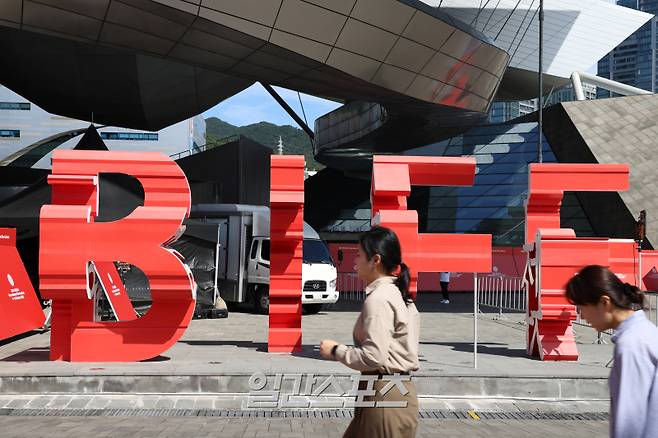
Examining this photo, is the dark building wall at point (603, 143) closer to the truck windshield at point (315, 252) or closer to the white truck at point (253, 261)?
the truck windshield at point (315, 252)

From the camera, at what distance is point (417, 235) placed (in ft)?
40.9

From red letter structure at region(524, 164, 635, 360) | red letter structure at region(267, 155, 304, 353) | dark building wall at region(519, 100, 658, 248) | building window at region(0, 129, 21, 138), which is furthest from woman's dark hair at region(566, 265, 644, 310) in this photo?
building window at region(0, 129, 21, 138)

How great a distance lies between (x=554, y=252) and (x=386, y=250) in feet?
31.1

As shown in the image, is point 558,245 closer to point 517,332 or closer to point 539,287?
point 539,287

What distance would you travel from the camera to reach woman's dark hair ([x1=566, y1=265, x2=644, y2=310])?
3314mm

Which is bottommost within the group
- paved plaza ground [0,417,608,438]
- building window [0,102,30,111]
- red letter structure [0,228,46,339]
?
paved plaza ground [0,417,608,438]

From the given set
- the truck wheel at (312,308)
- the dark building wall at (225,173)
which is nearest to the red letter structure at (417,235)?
the truck wheel at (312,308)

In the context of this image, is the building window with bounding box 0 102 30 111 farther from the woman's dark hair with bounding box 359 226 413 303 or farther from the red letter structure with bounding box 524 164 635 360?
the woman's dark hair with bounding box 359 226 413 303

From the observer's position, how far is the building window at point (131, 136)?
89250mm

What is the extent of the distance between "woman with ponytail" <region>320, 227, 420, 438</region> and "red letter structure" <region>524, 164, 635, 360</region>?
883cm

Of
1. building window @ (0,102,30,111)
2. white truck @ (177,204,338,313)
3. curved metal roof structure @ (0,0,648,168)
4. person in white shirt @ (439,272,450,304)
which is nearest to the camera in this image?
curved metal roof structure @ (0,0,648,168)

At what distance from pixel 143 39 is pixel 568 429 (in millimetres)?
17989

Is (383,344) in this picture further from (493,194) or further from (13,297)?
(493,194)

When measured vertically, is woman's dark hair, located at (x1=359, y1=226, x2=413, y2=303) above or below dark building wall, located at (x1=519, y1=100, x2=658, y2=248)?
below
